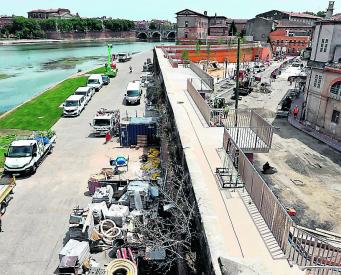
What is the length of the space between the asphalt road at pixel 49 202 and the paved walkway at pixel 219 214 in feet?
21.5

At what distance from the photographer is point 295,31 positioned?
88.0 m

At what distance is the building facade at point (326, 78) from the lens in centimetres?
2762

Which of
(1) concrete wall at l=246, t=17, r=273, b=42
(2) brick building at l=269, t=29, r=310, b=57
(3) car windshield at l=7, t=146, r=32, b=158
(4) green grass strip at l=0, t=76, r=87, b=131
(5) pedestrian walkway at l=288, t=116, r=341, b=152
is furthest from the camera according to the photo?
(1) concrete wall at l=246, t=17, r=273, b=42

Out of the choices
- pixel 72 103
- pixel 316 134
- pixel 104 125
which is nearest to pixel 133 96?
pixel 72 103

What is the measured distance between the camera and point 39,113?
1389 inches

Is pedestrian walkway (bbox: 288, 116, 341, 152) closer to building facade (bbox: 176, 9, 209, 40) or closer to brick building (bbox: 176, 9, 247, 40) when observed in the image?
brick building (bbox: 176, 9, 247, 40)

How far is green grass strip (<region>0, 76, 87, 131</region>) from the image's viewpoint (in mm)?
31016

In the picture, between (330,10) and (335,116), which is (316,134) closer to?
(335,116)

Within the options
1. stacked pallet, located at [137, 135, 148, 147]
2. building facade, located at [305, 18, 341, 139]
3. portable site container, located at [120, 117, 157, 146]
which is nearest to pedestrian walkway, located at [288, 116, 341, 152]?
building facade, located at [305, 18, 341, 139]

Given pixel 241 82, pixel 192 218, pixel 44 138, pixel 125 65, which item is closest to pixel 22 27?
pixel 125 65

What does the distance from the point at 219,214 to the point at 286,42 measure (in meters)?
87.0

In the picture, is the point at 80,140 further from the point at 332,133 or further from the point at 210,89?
the point at 332,133

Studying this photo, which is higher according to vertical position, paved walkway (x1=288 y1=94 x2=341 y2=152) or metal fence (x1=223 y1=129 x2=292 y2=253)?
metal fence (x1=223 y1=129 x2=292 y2=253)

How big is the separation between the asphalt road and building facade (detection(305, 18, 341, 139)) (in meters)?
18.9
